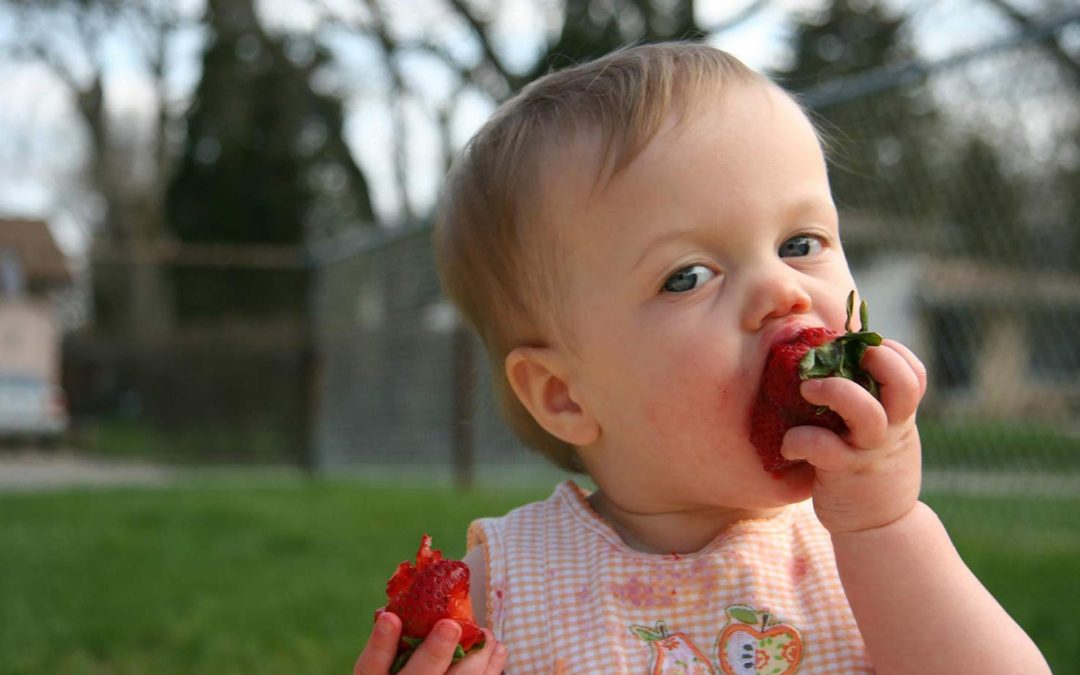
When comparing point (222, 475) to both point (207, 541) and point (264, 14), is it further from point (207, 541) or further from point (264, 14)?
point (264, 14)

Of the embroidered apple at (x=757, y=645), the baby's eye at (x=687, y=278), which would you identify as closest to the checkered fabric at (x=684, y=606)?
the embroidered apple at (x=757, y=645)

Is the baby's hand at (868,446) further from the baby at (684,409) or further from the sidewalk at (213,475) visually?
the sidewalk at (213,475)

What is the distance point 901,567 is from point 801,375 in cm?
26

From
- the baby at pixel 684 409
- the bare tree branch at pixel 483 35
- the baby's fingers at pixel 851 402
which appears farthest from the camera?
the bare tree branch at pixel 483 35

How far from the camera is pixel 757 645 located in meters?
1.45

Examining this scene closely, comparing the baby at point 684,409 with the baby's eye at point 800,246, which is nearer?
the baby at point 684,409

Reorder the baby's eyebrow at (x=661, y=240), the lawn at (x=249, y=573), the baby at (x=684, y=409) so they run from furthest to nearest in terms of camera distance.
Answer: the lawn at (x=249, y=573) < the baby's eyebrow at (x=661, y=240) < the baby at (x=684, y=409)

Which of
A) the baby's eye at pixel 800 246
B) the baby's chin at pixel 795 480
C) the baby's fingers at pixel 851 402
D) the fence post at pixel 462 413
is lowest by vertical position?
the fence post at pixel 462 413

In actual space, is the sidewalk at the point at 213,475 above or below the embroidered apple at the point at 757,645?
below

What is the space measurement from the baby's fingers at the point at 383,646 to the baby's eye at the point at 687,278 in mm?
505

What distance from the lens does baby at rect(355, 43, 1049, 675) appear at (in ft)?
4.29

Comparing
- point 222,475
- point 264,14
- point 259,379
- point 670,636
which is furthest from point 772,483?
point 264,14

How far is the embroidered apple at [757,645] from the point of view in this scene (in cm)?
143

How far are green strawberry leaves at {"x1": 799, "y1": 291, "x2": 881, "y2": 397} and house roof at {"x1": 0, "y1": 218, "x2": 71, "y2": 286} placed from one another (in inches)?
590
